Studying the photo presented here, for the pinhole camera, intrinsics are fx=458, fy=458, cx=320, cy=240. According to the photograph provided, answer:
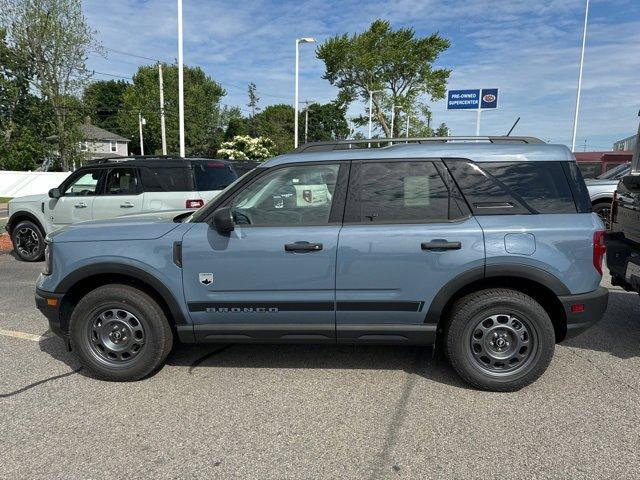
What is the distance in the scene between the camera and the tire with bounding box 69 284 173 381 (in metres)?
3.54

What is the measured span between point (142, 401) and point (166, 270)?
0.97 m

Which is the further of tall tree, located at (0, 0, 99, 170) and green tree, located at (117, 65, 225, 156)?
green tree, located at (117, 65, 225, 156)

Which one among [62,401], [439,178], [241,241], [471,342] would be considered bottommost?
[62,401]

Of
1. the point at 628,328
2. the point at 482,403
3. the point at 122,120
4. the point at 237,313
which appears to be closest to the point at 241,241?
the point at 237,313

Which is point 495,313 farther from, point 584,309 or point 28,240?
point 28,240

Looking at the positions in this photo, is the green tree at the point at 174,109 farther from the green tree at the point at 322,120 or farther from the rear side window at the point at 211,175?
the rear side window at the point at 211,175

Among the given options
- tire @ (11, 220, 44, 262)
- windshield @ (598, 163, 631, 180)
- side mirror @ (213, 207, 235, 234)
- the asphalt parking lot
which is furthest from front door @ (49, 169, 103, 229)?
windshield @ (598, 163, 631, 180)

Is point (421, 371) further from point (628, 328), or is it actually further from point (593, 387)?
point (628, 328)

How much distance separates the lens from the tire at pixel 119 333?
3.54m

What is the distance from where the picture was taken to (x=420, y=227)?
334cm

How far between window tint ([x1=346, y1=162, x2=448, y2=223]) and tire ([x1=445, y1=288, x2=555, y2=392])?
0.71 metres

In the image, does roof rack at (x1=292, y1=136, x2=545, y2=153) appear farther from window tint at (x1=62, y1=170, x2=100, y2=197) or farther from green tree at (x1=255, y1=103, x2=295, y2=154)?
green tree at (x1=255, y1=103, x2=295, y2=154)

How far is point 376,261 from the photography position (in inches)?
131

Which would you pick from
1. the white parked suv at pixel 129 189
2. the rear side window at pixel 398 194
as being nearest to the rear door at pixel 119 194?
the white parked suv at pixel 129 189
